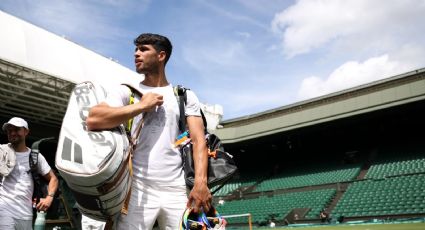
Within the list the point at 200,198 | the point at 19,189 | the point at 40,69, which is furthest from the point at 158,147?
the point at 40,69

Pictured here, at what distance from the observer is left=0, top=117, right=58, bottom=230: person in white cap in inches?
145

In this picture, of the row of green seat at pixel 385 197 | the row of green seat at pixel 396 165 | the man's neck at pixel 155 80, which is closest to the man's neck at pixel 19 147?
the man's neck at pixel 155 80

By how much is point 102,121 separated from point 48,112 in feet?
73.7

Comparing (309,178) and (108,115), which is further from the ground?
(309,178)

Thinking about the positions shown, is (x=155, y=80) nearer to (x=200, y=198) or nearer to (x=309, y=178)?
(x=200, y=198)

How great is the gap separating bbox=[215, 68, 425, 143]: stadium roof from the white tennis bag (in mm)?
22204

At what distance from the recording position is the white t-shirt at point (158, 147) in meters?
2.28

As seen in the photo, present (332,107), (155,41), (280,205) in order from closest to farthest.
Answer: (155,41) < (280,205) < (332,107)

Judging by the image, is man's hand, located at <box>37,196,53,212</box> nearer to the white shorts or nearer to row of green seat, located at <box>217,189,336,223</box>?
the white shorts

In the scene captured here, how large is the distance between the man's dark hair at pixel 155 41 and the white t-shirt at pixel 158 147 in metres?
0.30

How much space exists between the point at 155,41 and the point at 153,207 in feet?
3.43

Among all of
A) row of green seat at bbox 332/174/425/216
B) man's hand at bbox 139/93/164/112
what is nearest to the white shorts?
man's hand at bbox 139/93/164/112

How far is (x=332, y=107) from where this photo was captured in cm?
2414

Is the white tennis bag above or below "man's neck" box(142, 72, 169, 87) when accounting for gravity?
below
